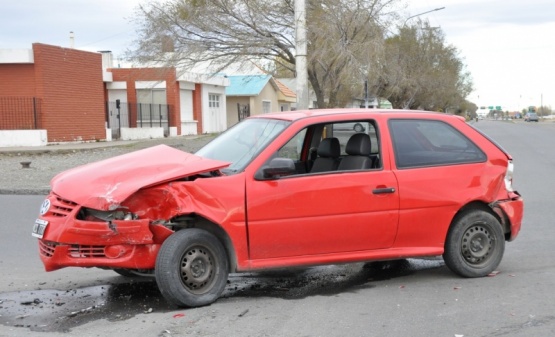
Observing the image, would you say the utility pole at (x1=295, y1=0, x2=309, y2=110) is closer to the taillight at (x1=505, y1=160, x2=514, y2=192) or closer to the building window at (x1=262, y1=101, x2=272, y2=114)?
the taillight at (x1=505, y1=160, x2=514, y2=192)

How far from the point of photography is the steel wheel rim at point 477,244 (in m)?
6.46

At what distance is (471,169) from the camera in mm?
6457

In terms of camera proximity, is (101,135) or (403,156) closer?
(403,156)

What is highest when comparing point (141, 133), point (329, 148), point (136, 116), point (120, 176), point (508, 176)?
point (136, 116)

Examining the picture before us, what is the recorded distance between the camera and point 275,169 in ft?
18.7

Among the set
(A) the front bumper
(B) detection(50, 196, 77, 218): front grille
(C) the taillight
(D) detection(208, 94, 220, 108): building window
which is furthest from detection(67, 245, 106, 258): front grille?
(D) detection(208, 94, 220, 108): building window

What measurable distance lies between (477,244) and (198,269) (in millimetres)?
2893

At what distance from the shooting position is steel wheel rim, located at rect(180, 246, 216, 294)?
217 inches

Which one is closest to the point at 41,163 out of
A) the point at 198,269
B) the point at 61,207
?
the point at 61,207

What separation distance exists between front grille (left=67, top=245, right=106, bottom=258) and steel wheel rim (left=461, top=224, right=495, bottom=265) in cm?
356

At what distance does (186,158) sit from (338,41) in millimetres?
15970

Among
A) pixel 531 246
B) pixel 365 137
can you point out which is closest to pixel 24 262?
pixel 365 137

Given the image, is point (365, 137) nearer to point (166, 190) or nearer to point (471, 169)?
point (471, 169)

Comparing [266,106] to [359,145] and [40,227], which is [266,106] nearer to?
[359,145]
